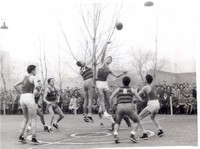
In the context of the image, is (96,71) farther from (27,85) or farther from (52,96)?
(27,85)

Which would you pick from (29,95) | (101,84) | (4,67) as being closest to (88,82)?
(101,84)

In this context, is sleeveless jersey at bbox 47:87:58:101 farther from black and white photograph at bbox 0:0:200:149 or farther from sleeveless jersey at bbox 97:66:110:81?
sleeveless jersey at bbox 97:66:110:81

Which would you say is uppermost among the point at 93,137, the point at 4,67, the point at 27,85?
the point at 4,67

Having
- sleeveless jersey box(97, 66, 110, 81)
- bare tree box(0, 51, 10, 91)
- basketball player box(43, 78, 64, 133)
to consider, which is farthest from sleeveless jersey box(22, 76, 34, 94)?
bare tree box(0, 51, 10, 91)

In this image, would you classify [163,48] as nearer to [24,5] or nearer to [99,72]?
[99,72]

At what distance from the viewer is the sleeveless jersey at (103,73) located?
28.8 ft

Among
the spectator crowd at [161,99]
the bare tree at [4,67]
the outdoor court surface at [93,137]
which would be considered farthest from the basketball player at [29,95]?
the spectator crowd at [161,99]

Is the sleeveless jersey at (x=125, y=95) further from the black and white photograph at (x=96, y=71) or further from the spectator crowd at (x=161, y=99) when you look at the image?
the spectator crowd at (x=161, y=99)

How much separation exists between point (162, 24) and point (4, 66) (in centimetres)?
494

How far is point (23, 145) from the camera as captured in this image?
745 centimetres

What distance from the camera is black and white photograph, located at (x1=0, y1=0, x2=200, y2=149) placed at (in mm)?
7535

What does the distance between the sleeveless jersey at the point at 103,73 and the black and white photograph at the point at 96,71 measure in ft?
0.09

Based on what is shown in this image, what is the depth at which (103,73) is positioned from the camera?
889cm

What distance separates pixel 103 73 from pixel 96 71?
3.65 feet
